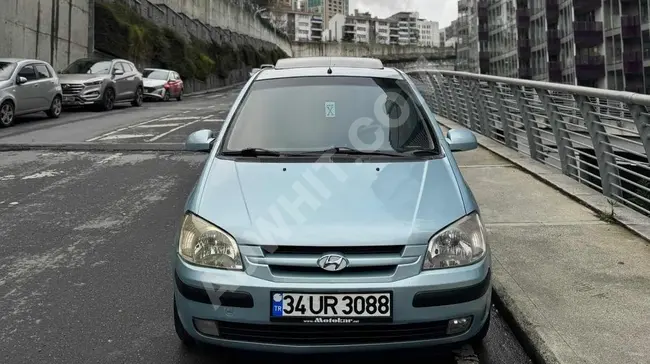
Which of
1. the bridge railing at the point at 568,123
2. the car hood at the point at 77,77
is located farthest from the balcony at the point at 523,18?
the car hood at the point at 77,77

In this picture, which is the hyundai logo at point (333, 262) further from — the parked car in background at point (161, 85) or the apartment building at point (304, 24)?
the apartment building at point (304, 24)

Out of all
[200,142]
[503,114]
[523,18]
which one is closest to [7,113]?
[503,114]

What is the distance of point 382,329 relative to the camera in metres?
2.84

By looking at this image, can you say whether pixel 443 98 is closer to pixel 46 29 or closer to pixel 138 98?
pixel 138 98

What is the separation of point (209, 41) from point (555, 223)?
50443mm

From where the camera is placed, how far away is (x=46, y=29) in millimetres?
24766

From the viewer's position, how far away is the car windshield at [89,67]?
68.9ft

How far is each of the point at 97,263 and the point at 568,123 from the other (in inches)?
227

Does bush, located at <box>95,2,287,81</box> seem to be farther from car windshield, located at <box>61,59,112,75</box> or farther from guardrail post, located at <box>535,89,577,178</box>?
guardrail post, located at <box>535,89,577,178</box>

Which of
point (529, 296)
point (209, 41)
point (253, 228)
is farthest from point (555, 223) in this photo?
point (209, 41)

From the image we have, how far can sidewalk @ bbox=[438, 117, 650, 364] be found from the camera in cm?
337

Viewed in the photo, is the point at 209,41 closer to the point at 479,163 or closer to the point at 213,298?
the point at 479,163

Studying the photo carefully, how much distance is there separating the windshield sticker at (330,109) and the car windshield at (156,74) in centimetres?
2662

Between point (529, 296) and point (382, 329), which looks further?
point (529, 296)
